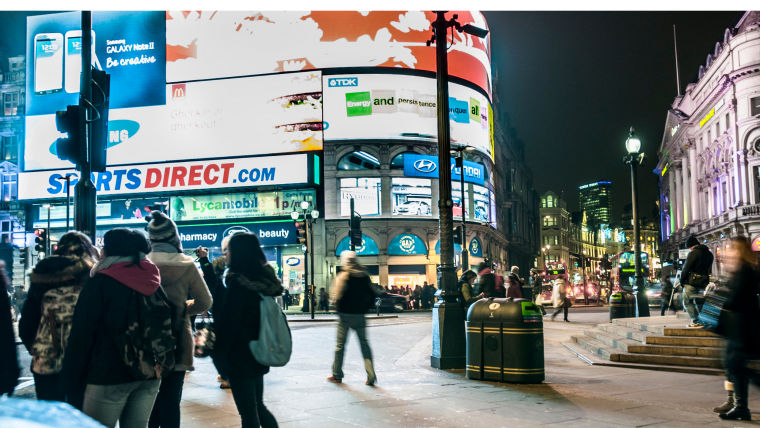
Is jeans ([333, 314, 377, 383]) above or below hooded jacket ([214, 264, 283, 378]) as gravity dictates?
below

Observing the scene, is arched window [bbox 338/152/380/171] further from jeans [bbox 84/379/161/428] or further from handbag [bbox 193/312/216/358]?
jeans [bbox 84/379/161/428]

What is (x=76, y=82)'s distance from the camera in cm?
4728

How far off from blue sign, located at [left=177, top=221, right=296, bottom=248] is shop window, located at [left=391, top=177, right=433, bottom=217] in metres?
7.41

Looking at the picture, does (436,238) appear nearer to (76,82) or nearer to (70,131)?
(76,82)

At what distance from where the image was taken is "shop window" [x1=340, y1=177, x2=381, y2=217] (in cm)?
4462

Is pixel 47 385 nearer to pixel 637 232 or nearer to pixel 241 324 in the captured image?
pixel 241 324

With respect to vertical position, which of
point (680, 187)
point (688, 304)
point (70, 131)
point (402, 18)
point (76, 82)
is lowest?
point (688, 304)

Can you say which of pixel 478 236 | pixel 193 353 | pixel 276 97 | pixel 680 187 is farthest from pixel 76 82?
pixel 680 187

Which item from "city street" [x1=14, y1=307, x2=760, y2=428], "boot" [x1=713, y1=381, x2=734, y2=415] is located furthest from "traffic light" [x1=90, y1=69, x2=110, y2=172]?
"boot" [x1=713, y1=381, x2=734, y2=415]

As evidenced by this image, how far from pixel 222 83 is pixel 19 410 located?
4555 centimetres

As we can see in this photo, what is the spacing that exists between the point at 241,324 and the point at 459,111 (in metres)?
43.8

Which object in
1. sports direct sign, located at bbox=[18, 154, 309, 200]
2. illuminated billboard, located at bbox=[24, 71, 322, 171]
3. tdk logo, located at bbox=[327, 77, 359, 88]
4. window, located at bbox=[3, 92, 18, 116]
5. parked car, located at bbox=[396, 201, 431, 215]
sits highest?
window, located at bbox=[3, 92, 18, 116]

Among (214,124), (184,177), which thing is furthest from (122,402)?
(184,177)

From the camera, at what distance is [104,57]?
47.4 m
